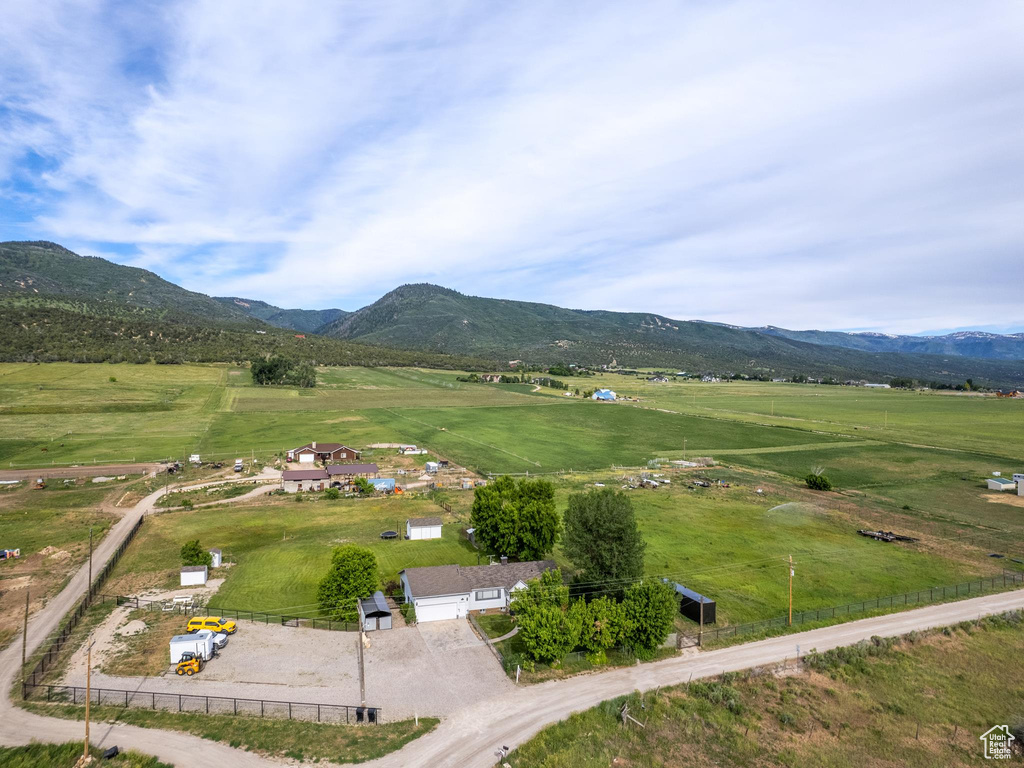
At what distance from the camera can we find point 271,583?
139ft

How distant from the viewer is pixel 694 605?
1442 inches

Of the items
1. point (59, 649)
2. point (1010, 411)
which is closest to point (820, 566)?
point (59, 649)

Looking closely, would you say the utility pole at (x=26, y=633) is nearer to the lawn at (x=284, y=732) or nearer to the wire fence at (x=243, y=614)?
the lawn at (x=284, y=732)

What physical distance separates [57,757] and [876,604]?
4874cm

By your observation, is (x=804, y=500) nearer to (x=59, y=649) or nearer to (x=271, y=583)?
(x=271, y=583)

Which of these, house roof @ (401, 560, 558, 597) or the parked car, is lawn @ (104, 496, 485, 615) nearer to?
the parked car

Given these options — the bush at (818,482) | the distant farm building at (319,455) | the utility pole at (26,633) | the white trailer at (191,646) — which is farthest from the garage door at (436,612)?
the bush at (818,482)

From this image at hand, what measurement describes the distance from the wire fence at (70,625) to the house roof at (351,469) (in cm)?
2557

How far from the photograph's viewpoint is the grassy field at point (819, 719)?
24938 millimetres

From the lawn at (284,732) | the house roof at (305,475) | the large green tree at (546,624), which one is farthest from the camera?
the house roof at (305,475)

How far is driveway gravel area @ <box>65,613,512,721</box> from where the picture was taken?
2825 cm

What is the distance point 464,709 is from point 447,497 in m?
39.8

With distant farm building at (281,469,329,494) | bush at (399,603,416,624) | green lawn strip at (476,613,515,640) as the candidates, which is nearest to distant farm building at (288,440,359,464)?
distant farm building at (281,469,329,494)

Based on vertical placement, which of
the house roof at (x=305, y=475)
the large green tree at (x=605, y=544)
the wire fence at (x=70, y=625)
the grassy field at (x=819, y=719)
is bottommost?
the grassy field at (x=819, y=719)
